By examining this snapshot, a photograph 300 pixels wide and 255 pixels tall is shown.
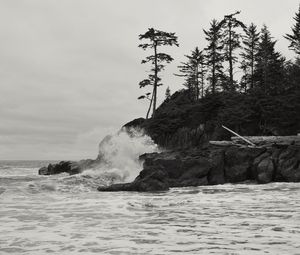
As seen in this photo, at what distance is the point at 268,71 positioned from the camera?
42.0 metres

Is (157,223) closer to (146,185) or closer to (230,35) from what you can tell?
(146,185)

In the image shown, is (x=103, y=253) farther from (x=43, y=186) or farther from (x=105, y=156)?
(x=105, y=156)

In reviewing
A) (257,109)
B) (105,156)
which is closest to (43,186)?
(105,156)

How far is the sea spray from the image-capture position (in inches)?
1128

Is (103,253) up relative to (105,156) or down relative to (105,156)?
down

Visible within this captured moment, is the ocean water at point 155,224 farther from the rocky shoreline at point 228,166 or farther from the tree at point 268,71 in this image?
the tree at point 268,71

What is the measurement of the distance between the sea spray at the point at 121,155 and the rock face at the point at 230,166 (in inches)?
224

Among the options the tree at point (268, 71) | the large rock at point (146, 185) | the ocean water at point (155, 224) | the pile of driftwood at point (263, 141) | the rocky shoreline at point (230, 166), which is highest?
the tree at point (268, 71)

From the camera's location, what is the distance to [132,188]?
62.4 ft

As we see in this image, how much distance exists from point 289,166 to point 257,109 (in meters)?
13.5

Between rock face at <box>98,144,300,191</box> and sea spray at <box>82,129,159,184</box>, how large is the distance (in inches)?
224

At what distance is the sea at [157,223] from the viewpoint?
24.2 feet

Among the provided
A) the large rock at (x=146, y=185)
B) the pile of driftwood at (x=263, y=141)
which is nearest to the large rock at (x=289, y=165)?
the pile of driftwood at (x=263, y=141)

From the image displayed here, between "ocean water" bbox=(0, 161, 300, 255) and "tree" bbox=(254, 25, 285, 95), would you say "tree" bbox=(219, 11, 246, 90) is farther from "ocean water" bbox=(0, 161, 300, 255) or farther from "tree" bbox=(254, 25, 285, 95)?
"ocean water" bbox=(0, 161, 300, 255)
